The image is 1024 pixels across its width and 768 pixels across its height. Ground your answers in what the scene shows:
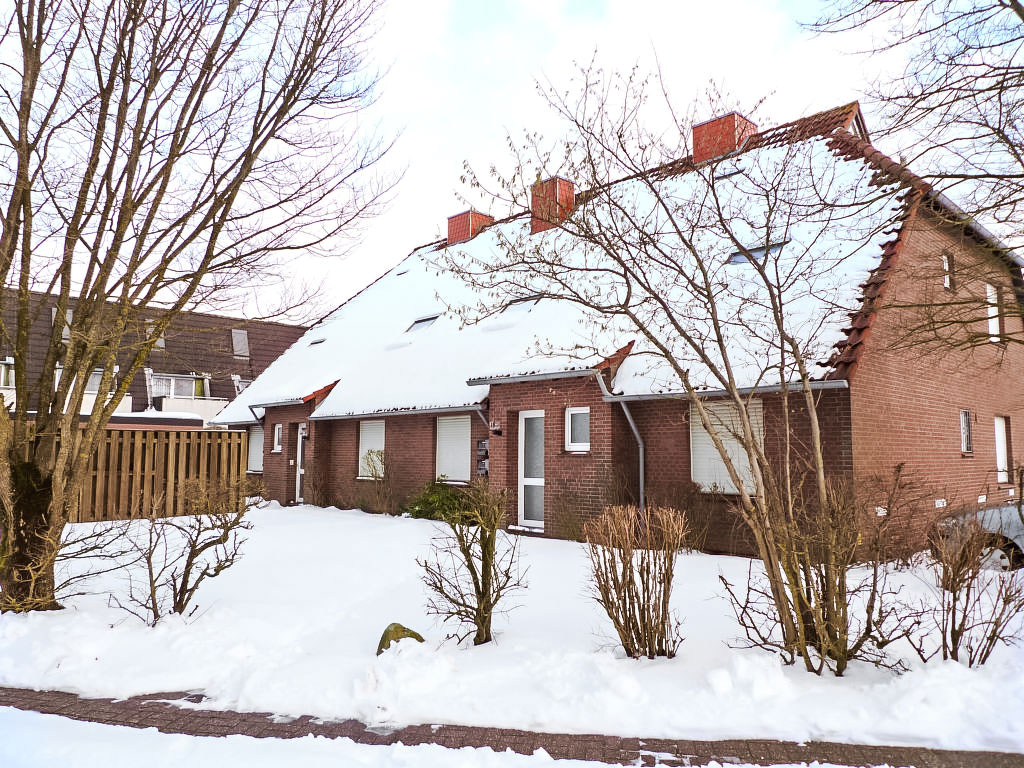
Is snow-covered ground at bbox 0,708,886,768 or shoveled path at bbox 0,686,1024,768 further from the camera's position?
shoveled path at bbox 0,686,1024,768

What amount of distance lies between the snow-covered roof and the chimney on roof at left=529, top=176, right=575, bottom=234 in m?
0.34

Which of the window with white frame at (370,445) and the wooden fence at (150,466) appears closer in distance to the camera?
the wooden fence at (150,466)

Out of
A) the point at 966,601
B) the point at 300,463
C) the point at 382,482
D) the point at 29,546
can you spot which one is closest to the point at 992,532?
the point at 966,601

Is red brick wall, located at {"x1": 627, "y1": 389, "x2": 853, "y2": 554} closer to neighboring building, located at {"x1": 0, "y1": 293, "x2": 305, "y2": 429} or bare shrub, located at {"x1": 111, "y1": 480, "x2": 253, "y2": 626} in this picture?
bare shrub, located at {"x1": 111, "y1": 480, "x2": 253, "y2": 626}

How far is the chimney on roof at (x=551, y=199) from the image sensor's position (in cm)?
618

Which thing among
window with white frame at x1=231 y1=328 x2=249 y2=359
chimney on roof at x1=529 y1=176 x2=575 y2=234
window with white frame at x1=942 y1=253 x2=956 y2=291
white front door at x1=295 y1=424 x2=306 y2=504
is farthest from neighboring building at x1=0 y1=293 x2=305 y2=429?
window with white frame at x1=942 y1=253 x2=956 y2=291

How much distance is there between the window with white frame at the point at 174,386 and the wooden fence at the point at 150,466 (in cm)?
1558

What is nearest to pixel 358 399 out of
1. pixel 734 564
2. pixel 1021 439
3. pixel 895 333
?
pixel 734 564

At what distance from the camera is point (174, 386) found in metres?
28.3

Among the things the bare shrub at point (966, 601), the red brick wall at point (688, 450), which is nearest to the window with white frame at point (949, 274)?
the red brick wall at point (688, 450)

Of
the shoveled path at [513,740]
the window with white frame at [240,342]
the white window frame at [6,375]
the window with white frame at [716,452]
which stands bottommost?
the shoveled path at [513,740]

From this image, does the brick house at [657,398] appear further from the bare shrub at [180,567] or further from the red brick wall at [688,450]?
the bare shrub at [180,567]

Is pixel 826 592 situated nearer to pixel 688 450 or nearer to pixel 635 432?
pixel 688 450

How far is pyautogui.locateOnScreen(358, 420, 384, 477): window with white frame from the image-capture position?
1664 centimetres
